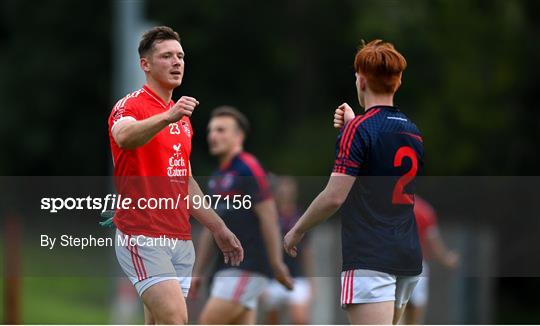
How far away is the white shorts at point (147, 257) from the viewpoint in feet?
21.2

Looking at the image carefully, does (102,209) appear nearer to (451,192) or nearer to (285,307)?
(285,307)

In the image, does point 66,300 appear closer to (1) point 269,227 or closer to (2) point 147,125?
(1) point 269,227

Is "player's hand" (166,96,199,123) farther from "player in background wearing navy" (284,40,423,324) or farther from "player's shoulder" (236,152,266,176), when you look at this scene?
"player's shoulder" (236,152,266,176)

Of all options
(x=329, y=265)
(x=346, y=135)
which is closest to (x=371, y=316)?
(x=346, y=135)

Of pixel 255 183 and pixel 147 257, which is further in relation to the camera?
pixel 255 183

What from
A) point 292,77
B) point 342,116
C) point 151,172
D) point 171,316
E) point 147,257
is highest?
point 292,77

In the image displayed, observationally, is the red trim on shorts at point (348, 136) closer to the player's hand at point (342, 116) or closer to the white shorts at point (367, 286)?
the player's hand at point (342, 116)

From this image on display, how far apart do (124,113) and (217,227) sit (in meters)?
0.83

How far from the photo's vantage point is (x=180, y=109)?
5.93 meters

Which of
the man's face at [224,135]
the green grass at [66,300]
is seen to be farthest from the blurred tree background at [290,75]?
the man's face at [224,135]

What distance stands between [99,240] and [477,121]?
17.6 meters

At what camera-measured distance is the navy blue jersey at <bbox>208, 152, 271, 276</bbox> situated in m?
8.72

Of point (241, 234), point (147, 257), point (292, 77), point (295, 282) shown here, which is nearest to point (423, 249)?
point (295, 282)

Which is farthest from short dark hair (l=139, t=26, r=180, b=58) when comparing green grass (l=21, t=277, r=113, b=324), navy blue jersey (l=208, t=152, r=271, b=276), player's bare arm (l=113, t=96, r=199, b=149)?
green grass (l=21, t=277, r=113, b=324)
